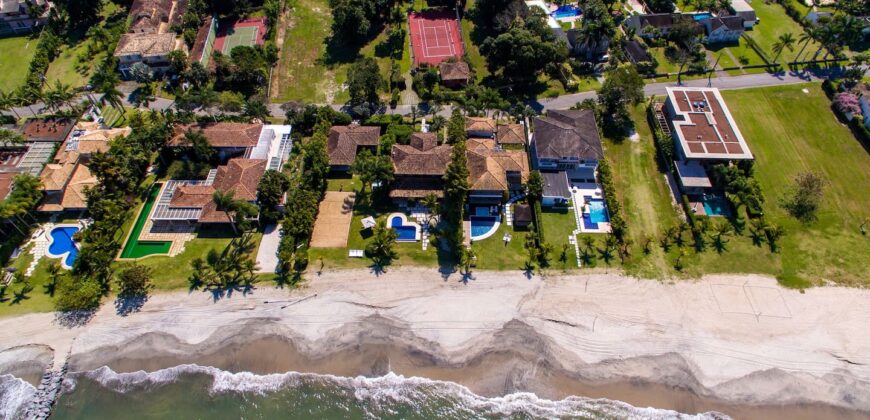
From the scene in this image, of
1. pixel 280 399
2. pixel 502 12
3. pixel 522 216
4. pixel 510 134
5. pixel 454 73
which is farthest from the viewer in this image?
pixel 502 12

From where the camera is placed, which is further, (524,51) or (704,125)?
(524,51)

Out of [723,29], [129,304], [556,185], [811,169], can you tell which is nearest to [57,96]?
[129,304]

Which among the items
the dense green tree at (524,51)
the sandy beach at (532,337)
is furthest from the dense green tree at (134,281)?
the dense green tree at (524,51)

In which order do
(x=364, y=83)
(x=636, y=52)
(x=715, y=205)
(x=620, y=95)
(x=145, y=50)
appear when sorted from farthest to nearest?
(x=636, y=52) < (x=145, y=50) < (x=364, y=83) < (x=620, y=95) < (x=715, y=205)

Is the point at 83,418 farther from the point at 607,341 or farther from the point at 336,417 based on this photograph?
the point at 607,341

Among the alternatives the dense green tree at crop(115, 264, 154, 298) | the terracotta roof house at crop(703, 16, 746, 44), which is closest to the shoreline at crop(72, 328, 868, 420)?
the dense green tree at crop(115, 264, 154, 298)

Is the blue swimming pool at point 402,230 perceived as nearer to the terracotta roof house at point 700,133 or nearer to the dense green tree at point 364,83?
the dense green tree at point 364,83

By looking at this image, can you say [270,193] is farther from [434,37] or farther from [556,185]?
[434,37]
